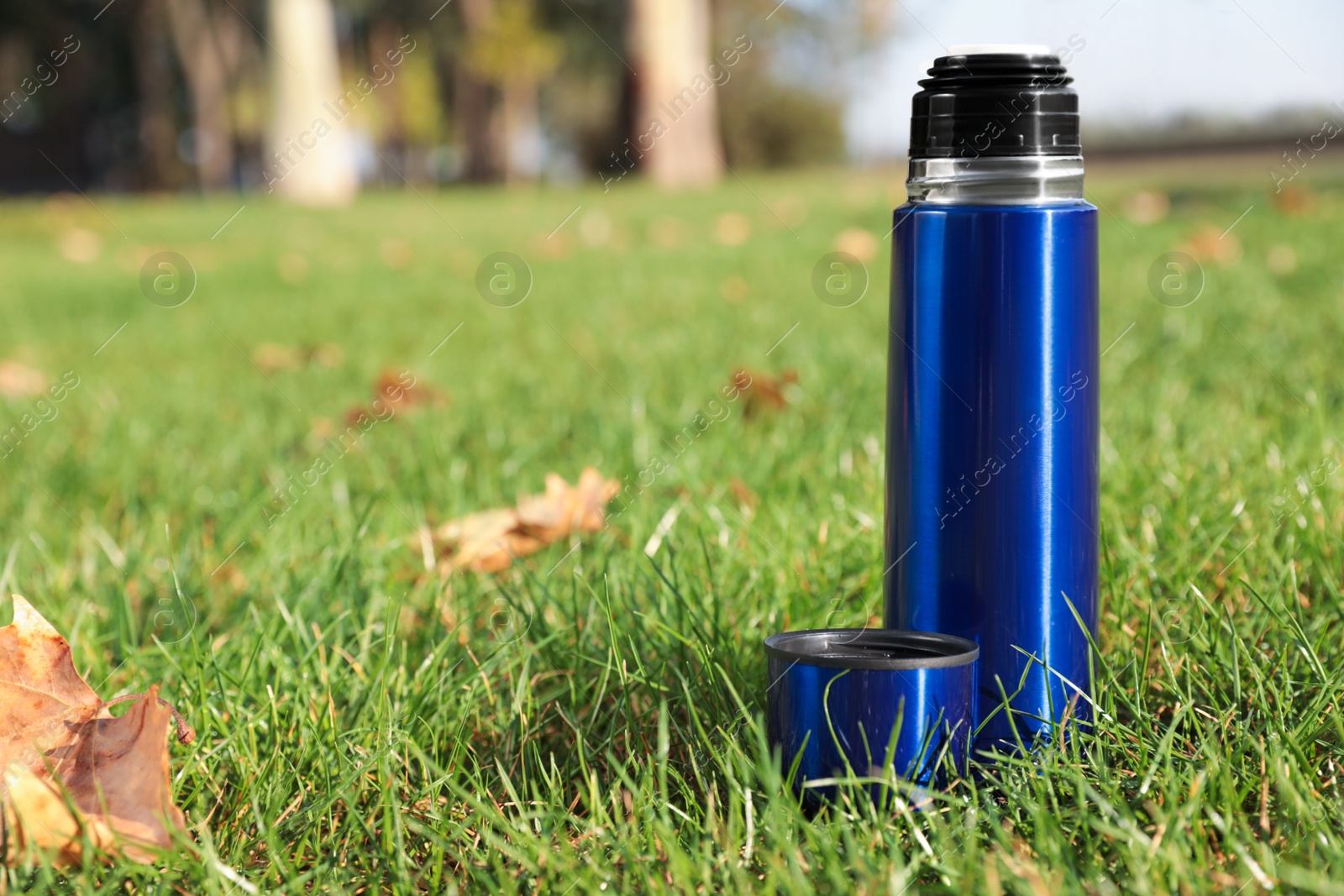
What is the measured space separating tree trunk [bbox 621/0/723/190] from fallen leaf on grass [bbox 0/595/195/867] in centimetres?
1148

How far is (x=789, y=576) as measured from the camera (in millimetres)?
1518

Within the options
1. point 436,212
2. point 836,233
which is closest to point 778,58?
point 436,212

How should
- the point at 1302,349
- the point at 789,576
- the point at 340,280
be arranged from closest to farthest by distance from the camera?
the point at 789,576 < the point at 1302,349 < the point at 340,280

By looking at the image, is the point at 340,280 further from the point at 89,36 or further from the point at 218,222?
the point at 89,36

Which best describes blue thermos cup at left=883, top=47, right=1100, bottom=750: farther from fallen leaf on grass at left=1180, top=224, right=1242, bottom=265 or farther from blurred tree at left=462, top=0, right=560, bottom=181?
blurred tree at left=462, top=0, right=560, bottom=181

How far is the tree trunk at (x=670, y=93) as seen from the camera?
43.1 ft

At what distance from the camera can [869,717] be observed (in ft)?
3.36

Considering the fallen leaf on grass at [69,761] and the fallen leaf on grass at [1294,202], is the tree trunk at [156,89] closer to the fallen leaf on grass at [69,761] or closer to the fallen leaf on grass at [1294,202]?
the fallen leaf on grass at [1294,202]

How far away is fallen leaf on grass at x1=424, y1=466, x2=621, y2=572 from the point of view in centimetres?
179

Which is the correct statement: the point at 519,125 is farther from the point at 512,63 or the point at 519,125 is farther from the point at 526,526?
the point at 526,526

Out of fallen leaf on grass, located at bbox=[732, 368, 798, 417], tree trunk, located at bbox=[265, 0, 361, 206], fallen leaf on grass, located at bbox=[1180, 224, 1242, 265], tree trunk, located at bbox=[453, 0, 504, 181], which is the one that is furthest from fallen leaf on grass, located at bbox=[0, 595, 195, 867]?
tree trunk, located at bbox=[453, 0, 504, 181]

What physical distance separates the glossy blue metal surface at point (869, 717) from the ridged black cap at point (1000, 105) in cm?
46

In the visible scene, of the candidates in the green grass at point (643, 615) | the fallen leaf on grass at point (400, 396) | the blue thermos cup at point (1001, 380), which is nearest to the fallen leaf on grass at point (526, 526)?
the green grass at point (643, 615)

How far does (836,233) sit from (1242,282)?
2.61 meters
